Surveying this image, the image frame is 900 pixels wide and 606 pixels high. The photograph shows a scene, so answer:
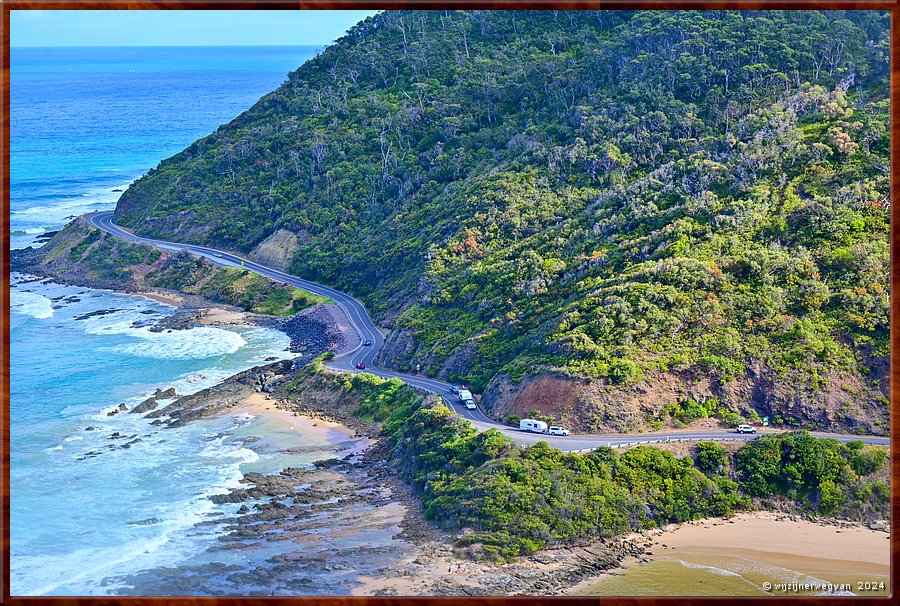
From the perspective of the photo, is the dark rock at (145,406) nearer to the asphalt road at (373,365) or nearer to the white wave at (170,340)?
the white wave at (170,340)

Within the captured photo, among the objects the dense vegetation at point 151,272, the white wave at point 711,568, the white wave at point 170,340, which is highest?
the dense vegetation at point 151,272

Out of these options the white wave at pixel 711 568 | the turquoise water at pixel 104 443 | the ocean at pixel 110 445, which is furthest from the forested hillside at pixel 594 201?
the turquoise water at pixel 104 443

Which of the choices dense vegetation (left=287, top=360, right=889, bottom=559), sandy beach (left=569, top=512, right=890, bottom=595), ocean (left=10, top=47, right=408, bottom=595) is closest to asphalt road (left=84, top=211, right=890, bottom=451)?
dense vegetation (left=287, top=360, right=889, bottom=559)

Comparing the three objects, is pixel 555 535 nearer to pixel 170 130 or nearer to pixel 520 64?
pixel 520 64

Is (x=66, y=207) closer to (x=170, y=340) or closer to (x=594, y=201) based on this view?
(x=170, y=340)

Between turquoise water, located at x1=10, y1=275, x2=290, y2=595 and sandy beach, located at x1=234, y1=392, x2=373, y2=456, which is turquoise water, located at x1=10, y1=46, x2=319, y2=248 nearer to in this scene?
turquoise water, located at x1=10, y1=275, x2=290, y2=595

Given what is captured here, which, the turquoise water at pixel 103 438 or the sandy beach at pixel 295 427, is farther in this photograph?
the sandy beach at pixel 295 427

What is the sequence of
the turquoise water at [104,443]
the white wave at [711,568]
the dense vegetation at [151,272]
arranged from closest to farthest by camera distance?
the white wave at [711,568] → the turquoise water at [104,443] → the dense vegetation at [151,272]

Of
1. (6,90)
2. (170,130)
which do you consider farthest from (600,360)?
(170,130)
